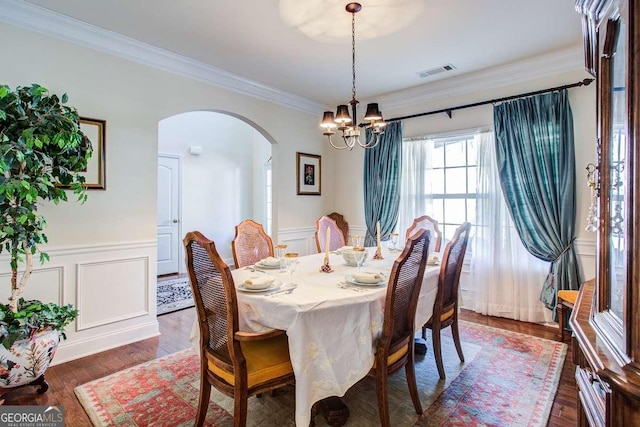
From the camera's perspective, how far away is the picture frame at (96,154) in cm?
277

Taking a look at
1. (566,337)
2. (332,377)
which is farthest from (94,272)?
(566,337)

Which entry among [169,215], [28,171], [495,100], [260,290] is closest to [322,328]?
[260,290]

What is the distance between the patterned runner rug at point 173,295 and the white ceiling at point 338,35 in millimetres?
2670

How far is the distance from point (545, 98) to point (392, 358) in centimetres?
309

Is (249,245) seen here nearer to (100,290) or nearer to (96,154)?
(100,290)

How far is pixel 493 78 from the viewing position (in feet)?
12.1

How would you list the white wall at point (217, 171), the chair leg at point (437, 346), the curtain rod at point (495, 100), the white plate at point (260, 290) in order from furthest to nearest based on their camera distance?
the white wall at point (217, 171) → the curtain rod at point (495, 100) → the chair leg at point (437, 346) → the white plate at point (260, 290)

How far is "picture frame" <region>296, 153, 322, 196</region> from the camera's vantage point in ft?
15.6

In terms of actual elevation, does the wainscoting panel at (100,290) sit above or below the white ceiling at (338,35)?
below

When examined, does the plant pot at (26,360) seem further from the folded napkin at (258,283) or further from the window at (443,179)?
the window at (443,179)

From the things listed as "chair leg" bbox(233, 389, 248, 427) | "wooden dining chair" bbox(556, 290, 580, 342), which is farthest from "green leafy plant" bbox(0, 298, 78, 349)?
"wooden dining chair" bbox(556, 290, 580, 342)

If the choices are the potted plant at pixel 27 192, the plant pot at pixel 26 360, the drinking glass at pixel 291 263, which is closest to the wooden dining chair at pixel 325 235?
the drinking glass at pixel 291 263

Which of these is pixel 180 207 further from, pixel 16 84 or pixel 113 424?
pixel 113 424

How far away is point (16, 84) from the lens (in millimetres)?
2463
